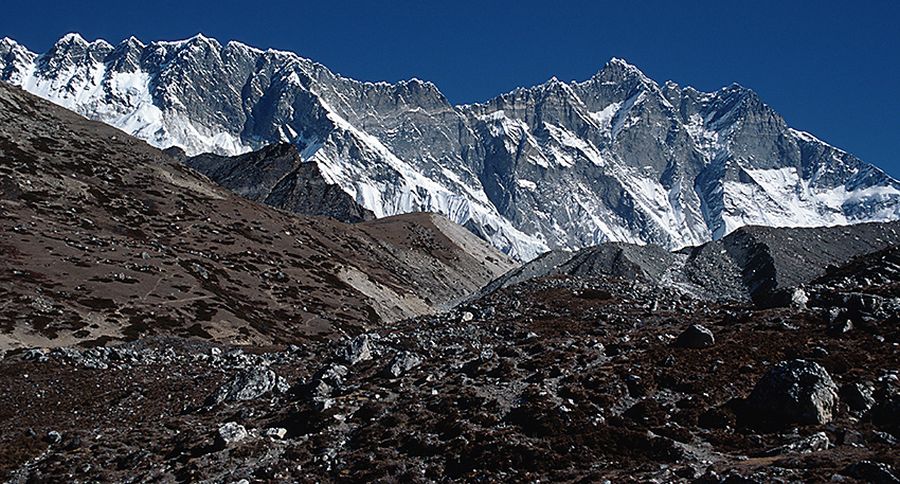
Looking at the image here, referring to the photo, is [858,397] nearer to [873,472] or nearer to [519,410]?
[873,472]

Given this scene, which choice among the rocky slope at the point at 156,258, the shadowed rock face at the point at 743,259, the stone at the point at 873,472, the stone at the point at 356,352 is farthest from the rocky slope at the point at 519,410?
the shadowed rock face at the point at 743,259

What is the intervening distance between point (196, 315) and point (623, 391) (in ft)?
212

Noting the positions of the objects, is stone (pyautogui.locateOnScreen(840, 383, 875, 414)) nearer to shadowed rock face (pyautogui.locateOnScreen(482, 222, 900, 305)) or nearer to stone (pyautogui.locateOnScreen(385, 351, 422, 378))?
stone (pyautogui.locateOnScreen(385, 351, 422, 378))

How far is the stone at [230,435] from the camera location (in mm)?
28812

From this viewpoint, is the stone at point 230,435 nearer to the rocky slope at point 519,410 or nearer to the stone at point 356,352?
the rocky slope at point 519,410

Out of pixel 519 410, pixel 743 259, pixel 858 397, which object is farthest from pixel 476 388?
pixel 743 259

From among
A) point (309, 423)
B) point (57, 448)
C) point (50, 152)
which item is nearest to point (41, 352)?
point (57, 448)

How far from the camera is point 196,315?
81562mm

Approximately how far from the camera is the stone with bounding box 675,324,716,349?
33.8m

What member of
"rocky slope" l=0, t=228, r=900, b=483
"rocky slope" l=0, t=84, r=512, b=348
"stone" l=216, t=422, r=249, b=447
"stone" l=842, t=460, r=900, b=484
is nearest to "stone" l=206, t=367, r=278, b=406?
"rocky slope" l=0, t=228, r=900, b=483

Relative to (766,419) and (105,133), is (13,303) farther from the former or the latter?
(105,133)

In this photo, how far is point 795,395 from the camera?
25125mm

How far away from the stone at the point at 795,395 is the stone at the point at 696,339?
728 centimetres

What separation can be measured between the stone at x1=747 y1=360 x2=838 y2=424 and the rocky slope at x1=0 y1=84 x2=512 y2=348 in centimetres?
5880
